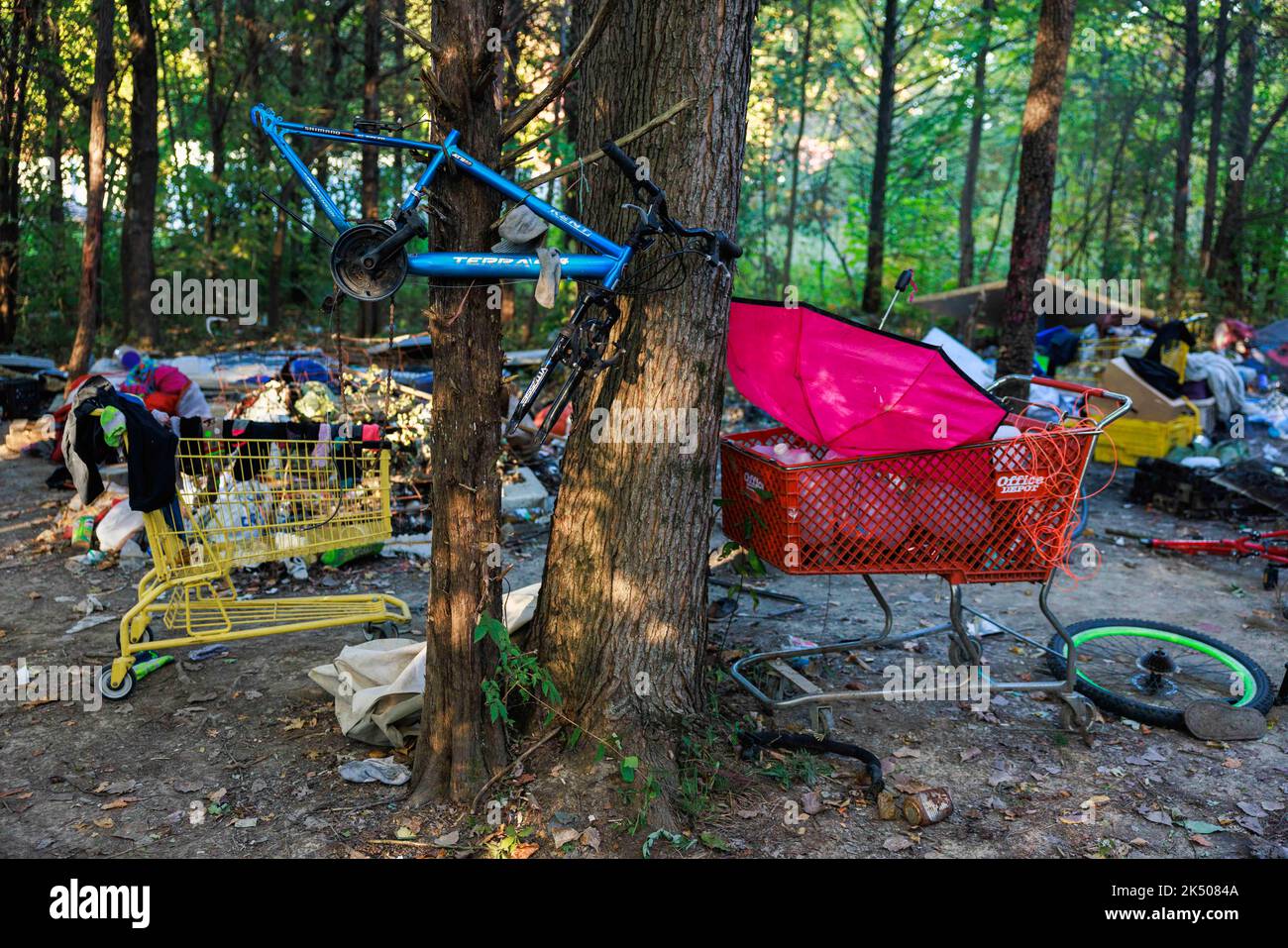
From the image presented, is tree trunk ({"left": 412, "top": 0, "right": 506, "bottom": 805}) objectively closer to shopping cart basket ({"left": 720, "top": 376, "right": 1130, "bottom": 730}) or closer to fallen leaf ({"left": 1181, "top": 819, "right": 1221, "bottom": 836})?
shopping cart basket ({"left": 720, "top": 376, "right": 1130, "bottom": 730})

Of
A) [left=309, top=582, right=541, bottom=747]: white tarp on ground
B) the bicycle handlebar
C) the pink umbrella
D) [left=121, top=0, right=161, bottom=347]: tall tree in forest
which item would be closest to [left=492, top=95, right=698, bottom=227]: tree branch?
the bicycle handlebar

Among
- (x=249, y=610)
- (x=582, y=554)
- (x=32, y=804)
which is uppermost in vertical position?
(x=582, y=554)

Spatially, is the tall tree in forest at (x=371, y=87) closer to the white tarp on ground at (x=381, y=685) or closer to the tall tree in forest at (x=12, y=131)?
the tall tree in forest at (x=12, y=131)

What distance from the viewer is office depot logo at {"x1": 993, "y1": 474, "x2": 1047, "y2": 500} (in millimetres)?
4234

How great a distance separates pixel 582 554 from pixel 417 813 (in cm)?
114

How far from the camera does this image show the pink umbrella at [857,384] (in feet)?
13.5

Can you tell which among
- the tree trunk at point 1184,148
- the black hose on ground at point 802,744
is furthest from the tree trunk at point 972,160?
the black hose on ground at point 802,744

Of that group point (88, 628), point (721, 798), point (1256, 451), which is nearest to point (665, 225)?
point (721, 798)

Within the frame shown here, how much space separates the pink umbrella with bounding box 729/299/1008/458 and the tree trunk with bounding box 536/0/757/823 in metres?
0.37

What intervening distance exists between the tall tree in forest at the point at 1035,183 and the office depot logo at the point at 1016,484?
5.60 meters

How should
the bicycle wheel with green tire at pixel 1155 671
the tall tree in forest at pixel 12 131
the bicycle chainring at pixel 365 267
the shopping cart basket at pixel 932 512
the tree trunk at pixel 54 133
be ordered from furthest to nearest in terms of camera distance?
the tree trunk at pixel 54 133 → the tall tree in forest at pixel 12 131 → the bicycle wheel with green tire at pixel 1155 671 → the shopping cart basket at pixel 932 512 → the bicycle chainring at pixel 365 267

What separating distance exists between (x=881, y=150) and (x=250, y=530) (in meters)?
13.6

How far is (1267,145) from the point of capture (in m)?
21.5
